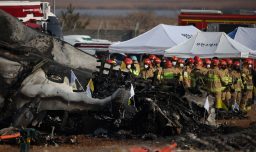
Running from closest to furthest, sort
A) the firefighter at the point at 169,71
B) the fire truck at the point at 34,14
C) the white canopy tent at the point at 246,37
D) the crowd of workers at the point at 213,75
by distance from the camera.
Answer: the firefighter at the point at 169,71, the crowd of workers at the point at 213,75, the fire truck at the point at 34,14, the white canopy tent at the point at 246,37

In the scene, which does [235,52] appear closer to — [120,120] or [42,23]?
[42,23]

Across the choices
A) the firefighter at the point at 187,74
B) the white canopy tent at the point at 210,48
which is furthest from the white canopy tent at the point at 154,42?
the firefighter at the point at 187,74

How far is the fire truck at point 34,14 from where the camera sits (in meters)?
20.4

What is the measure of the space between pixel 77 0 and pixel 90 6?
16.5 feet

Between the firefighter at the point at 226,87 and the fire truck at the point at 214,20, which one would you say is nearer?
the firefighter at the point at 226,87

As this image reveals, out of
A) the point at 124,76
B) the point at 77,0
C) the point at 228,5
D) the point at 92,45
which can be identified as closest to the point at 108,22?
the point at 77,0

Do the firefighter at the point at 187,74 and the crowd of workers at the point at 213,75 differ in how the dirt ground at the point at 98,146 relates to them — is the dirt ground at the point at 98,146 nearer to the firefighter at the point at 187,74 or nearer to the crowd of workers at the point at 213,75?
the crowd of workers at the point at 213,75

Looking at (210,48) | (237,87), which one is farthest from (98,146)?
(210,48)

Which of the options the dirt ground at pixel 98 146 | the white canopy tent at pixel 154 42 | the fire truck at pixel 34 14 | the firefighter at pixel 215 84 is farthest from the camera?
the white canopy tent at pixel 154 42

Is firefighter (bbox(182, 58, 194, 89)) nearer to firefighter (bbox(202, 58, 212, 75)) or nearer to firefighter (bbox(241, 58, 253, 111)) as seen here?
firefighter (bbox(202, 58, 212, 75))

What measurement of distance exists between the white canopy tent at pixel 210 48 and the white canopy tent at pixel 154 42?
935 millimetres

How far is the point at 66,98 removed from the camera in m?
12.1

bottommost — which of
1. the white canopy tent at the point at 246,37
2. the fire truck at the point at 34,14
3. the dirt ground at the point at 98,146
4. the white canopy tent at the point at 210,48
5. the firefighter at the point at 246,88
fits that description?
the dirt ground at the point at 98,146

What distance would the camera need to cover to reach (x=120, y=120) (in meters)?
12.5
